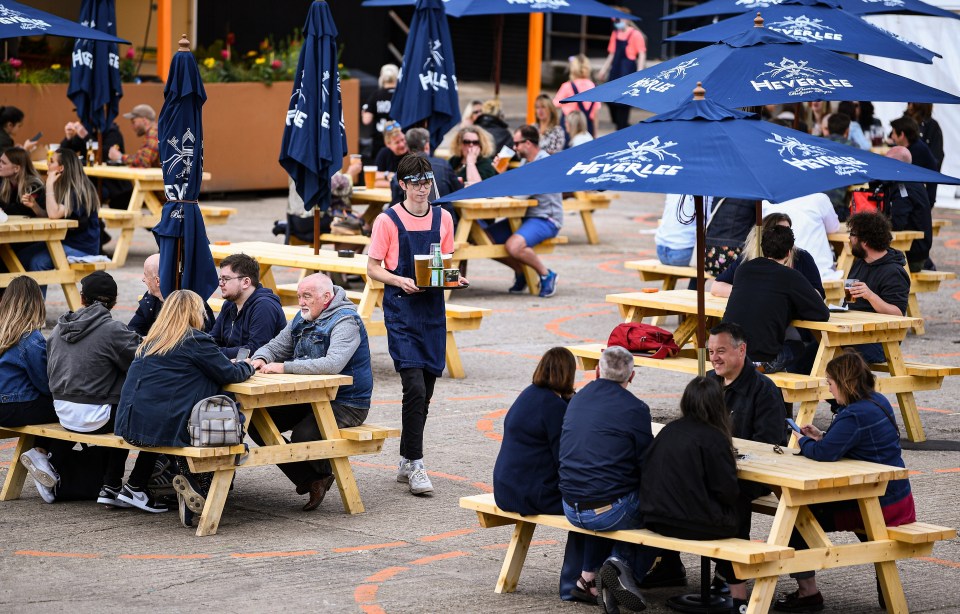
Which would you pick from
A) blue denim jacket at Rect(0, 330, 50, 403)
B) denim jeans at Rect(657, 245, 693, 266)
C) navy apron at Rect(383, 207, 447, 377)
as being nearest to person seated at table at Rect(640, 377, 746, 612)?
navy apron at Rect(383, 207, 447, 377)

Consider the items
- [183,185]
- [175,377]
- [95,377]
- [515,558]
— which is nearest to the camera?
[515,558]

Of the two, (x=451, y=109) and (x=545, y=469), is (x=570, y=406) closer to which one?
(x=545, y=469)

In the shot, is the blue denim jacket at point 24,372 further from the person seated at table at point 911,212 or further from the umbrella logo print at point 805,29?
the person seated at table at point 911,212

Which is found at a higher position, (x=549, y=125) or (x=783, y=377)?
(x=549, y=125)

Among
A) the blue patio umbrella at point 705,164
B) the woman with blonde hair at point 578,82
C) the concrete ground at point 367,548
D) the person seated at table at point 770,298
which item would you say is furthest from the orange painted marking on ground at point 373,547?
the woman with blonde hair at point 578,82

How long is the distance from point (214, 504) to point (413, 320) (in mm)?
1738

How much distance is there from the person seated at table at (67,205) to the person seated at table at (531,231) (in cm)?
421

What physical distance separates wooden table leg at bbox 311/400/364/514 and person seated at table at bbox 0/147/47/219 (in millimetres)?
5655

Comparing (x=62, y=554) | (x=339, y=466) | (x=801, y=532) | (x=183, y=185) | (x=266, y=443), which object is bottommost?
(x=62, y=554)

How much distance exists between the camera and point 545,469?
683 centimetres

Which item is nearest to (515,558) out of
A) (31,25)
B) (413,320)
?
(413,320)

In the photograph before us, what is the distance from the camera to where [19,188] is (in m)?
12.8

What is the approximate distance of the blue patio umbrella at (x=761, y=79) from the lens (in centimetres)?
945

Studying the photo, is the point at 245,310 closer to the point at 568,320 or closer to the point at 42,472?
the point at 42,472
